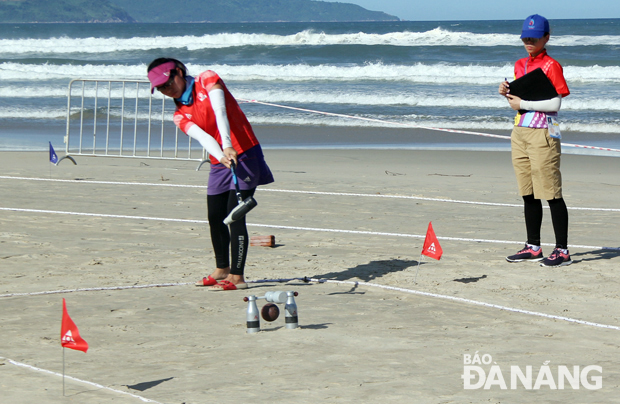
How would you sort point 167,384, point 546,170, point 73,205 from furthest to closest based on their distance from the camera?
point 73,205 → point 546,170 → point 167,384

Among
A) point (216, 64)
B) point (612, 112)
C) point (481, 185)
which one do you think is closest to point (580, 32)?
point (216, 64)

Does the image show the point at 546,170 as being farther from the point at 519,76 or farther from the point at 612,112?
the point at 612,112

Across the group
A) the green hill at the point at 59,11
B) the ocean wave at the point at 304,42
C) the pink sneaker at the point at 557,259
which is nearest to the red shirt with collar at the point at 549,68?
the pink sneaker at the point at 557,259

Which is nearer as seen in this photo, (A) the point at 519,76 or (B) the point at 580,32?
(A) the point at 519,76

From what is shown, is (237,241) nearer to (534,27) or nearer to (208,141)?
(208,141)

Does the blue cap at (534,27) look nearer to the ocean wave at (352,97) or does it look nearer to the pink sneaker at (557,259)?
the pink sneaker at (557,259)

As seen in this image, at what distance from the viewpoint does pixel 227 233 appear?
240 inches

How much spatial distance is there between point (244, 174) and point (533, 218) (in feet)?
9.08

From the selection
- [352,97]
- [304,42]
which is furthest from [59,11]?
[352,97]

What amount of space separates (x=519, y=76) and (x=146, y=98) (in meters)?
21.2

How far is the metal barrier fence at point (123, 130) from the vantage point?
13.0m

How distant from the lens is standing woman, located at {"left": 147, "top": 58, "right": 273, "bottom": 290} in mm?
5445

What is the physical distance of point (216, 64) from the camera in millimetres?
39406

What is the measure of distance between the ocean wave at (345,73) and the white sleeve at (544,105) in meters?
25.1
